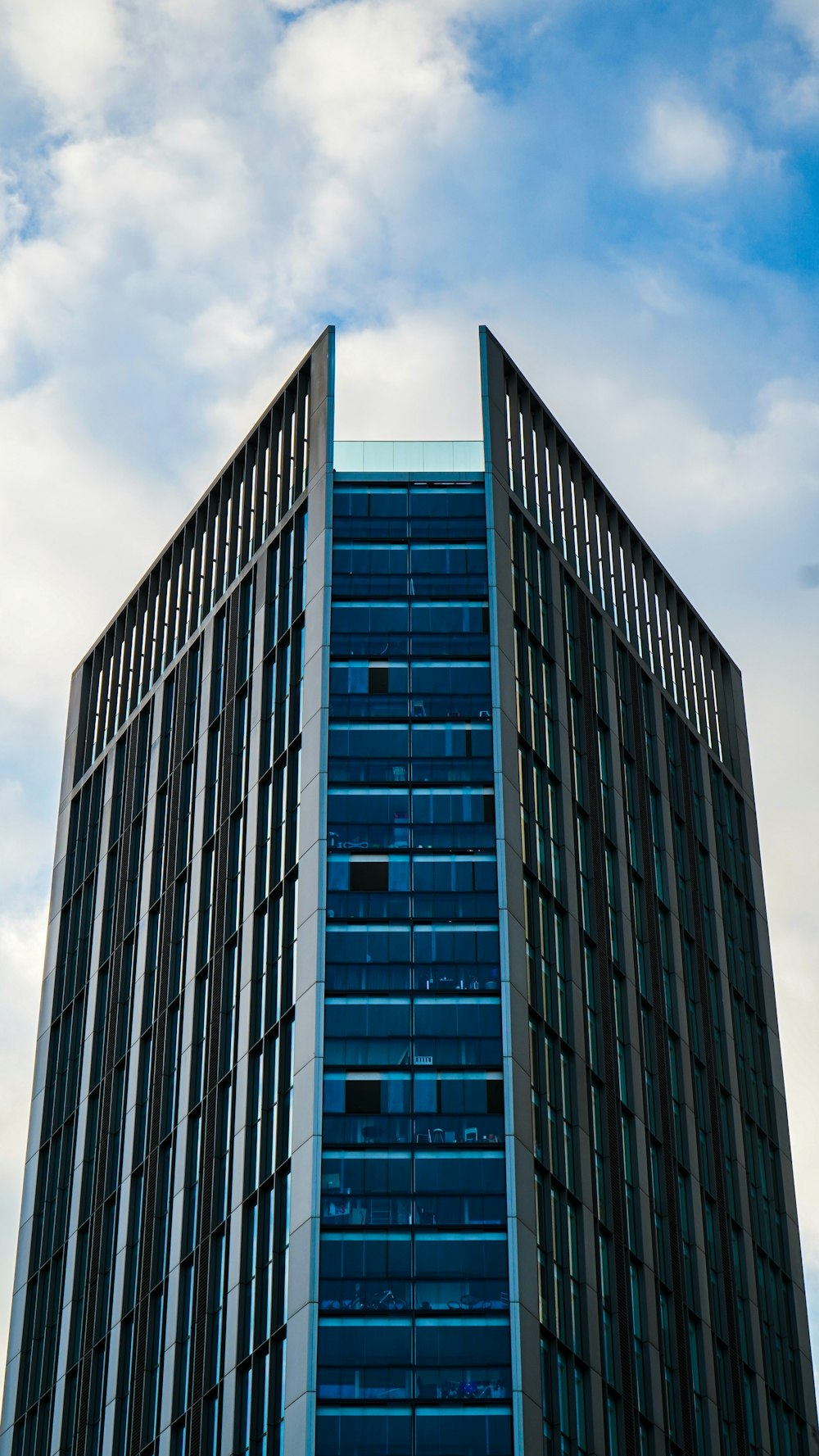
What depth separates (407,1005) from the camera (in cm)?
8981

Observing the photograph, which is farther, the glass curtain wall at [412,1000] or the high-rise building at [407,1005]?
the high-rise building at [407,1005]

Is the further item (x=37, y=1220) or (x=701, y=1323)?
(x=37, y=1220)

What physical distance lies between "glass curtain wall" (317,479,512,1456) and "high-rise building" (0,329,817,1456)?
0.16 metres

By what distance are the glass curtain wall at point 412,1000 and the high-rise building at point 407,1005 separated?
16 cm

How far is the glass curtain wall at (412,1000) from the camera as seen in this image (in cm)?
8175

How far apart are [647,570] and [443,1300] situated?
168 feet

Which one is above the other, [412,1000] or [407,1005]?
[412,1000]

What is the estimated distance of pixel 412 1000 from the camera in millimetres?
89938

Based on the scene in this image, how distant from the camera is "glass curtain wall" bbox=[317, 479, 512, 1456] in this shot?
3219 inches

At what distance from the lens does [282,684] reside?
102312 millimetres

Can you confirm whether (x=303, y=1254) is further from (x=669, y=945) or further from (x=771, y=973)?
(x=771, y=973)

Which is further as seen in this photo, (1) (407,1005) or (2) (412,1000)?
(2) (412,1000)

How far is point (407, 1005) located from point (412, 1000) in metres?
0.31

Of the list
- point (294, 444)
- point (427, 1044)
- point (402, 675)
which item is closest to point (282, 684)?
point (402, 675)
